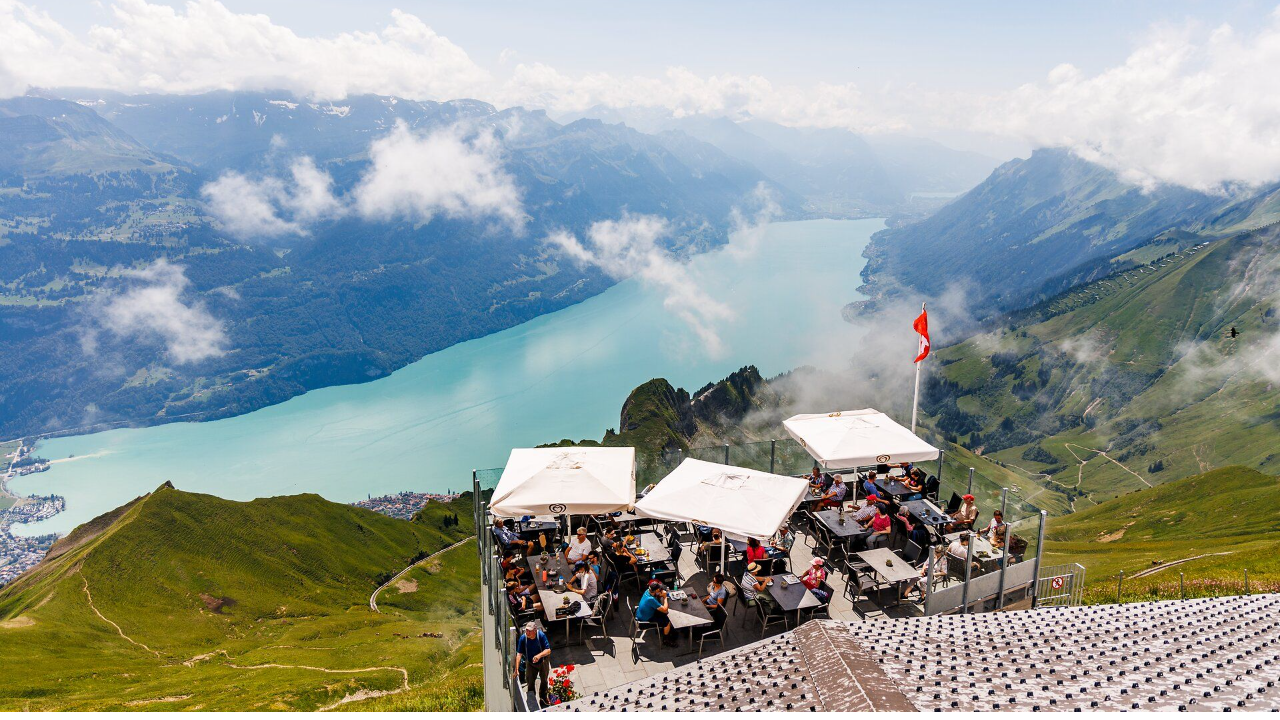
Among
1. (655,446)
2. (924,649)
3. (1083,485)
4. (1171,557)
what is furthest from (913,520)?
(1083,485)

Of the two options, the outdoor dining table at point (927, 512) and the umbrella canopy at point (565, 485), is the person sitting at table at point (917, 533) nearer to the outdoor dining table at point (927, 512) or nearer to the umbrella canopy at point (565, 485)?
the outdoor dining table at point (927, 512)

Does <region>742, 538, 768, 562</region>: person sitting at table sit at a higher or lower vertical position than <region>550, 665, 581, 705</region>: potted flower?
higher

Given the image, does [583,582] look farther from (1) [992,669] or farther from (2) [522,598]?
(1) [992,669]

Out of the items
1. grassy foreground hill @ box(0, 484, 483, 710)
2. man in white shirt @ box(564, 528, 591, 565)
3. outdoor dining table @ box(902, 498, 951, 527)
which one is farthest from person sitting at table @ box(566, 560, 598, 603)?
grassy foreground hill @ box(0, 484, 483, 710)

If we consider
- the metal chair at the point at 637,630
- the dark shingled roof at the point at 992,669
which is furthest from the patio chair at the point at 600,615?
the dark shingled roof at the point at 992,669

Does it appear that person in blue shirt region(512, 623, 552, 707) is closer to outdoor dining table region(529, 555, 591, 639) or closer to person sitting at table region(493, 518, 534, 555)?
outdoor dining table region(529, 555, 591, 639)

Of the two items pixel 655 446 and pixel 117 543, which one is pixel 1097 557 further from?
pixel 117 543
